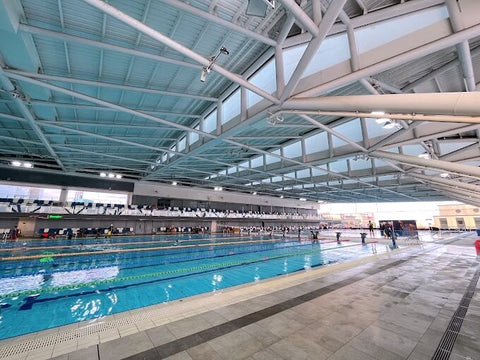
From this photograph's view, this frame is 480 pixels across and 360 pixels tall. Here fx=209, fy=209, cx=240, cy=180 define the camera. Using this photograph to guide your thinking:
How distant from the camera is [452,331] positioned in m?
3.21

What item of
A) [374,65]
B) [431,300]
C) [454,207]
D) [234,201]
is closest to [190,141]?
[374,65]

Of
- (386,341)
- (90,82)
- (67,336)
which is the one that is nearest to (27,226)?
(90,82)

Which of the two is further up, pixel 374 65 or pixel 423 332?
pixel 374 65

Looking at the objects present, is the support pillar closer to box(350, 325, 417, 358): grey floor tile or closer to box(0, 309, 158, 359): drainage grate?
box(0, 309, 158, 359): drainage grate

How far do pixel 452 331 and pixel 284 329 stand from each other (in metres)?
2.59

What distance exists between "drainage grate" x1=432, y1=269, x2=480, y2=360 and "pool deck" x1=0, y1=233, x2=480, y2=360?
0.5 inches

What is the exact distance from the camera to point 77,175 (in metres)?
21.2

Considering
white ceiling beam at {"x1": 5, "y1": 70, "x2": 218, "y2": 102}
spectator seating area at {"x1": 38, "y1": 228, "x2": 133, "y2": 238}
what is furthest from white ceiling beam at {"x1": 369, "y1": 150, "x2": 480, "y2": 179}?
spectator seating area at {"x1": 38, "y1": 228, "x2": 133, "y2": 238}

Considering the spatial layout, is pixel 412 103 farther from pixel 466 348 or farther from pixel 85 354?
pixel 85 354

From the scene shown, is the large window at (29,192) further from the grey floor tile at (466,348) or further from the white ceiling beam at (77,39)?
the grey floor tile at (466,348)

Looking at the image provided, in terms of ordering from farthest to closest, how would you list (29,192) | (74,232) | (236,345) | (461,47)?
1. (74,232)
2. (29,192)
3. (461,47)
4. (236,345)

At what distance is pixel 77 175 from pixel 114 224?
614cm

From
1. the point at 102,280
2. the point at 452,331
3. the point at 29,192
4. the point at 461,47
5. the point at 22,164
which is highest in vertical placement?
the point at 22,164

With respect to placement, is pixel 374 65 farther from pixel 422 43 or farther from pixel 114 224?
pixel 114 224
